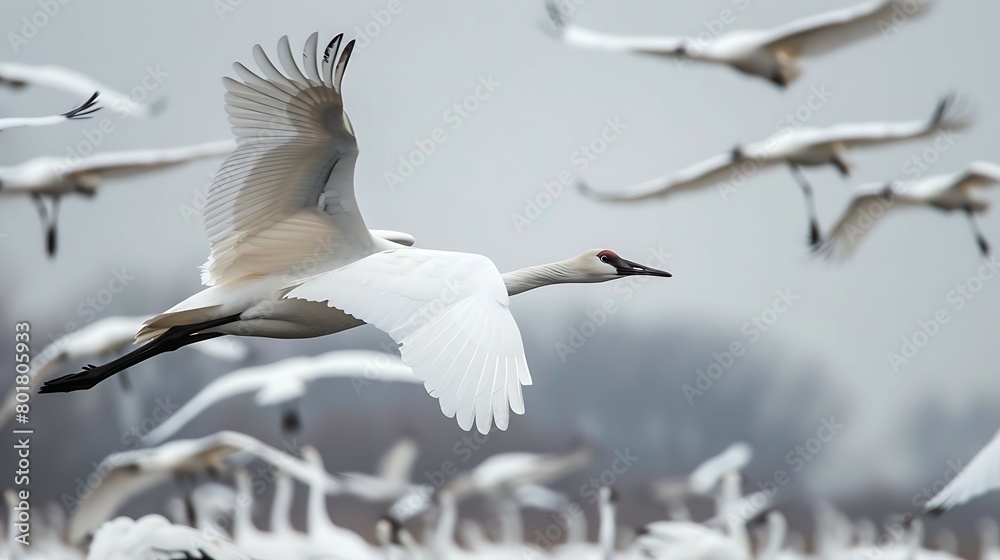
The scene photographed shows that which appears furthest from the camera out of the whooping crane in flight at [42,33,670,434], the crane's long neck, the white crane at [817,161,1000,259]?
the white crane at [817,161,1000,259]

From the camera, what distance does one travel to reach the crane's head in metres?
3.86

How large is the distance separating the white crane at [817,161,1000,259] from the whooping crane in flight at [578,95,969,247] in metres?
0.15

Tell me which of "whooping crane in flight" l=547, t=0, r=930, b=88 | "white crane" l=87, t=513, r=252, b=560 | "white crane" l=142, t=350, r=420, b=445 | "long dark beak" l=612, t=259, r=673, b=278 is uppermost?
"whooping crane in flight" l=547, t=0, r=930, b=88

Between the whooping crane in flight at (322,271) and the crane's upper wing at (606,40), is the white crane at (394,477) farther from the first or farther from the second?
the whooping crane in flight at (322,271)

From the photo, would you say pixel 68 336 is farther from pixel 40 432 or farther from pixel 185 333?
pixel 185 333

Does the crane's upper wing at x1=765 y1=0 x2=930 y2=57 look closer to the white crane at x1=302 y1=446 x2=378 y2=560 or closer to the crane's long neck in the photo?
the crane's long neck

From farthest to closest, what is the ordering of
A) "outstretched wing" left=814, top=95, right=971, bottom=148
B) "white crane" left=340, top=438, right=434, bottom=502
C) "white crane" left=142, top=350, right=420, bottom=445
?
"white crane" left=340, top=438, right=434, bottom=502 < "white crane" left=142, top=350, right=420, bottom=445 < "outstretched wing" left=814, top=95, right=971, bottom=148

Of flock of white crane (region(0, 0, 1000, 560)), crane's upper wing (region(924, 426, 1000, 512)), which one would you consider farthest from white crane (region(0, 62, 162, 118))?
crane's upper wing (region(924, 426, 1000, 512))

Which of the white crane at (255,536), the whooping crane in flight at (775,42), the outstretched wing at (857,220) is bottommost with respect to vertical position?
the white crane at (255,536)

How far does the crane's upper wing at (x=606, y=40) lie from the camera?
6.49 m

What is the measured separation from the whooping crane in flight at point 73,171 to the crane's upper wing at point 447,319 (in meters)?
4.42

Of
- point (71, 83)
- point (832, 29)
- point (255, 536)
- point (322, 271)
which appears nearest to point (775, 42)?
point (832, 29)

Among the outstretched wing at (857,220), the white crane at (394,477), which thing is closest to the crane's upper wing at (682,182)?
the outstretched wing at (857,220)

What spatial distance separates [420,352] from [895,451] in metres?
5.38
